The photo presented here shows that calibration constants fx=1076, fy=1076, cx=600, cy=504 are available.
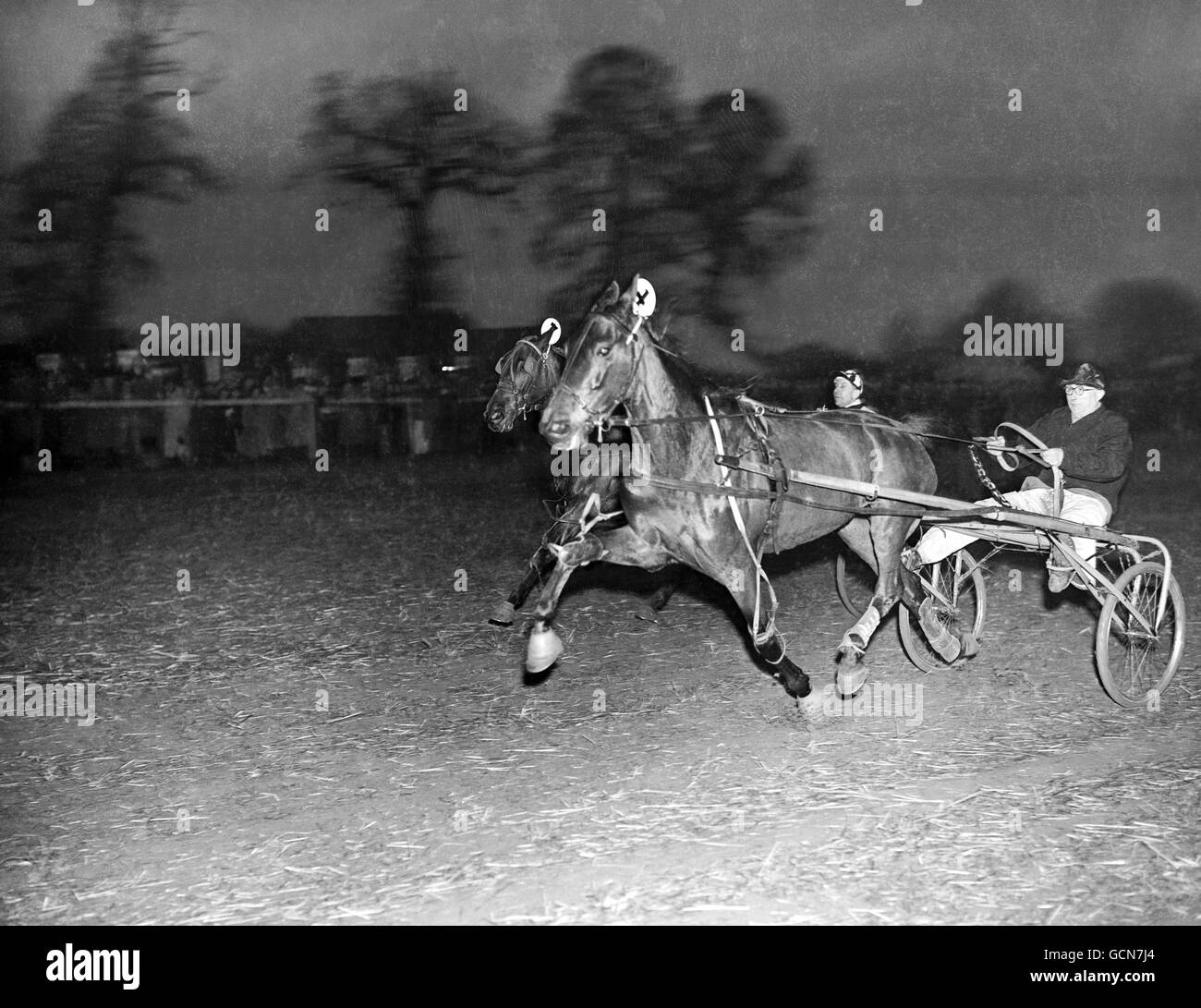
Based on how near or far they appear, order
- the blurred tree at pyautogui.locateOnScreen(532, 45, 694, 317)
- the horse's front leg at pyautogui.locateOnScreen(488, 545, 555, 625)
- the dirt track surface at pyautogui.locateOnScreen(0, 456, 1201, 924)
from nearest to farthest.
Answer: the dirt track surface at pyautogui.locateOnScreen(0, 456, 1201, 924) < the horse's front leg at pyautogui.locateOnScreen(488, 545, 555, 625) < the blurred tree at pyautogui.locateOnScreen(532, 45, 694, 317)

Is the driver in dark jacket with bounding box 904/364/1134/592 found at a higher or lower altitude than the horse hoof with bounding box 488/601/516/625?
higher

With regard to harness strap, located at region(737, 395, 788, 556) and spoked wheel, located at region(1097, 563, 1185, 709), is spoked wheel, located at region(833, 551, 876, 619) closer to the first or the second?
spoked wheel, located at region(1097, 563, 1185, 709)

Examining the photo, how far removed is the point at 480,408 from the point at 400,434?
5.00ft

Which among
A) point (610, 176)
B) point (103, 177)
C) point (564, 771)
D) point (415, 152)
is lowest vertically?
point (564, 771)

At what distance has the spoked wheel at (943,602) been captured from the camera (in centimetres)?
590

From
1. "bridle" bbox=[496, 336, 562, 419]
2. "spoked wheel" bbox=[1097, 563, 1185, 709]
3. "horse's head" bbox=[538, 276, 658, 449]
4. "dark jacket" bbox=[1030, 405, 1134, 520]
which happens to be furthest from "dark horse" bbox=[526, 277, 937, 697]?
"bridle" bbox=[496, 336, 562, 419]

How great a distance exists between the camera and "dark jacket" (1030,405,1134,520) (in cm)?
543

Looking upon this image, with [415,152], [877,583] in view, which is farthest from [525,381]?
[415,152]

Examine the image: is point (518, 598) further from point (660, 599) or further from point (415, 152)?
point (415, 152)

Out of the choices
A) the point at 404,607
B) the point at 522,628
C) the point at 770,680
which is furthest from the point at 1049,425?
the point at 404,607

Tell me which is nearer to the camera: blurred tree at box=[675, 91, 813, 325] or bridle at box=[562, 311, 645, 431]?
bridle at box=[562, 311, 645, 431]

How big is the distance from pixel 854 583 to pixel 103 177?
508 inches

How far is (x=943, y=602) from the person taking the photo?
19.1 feet

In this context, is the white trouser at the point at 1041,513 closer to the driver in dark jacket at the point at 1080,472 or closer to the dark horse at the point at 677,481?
the driver in dark jacket at the point at 1080,472
